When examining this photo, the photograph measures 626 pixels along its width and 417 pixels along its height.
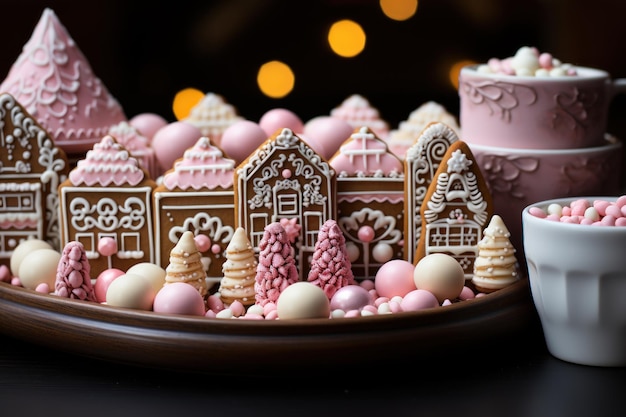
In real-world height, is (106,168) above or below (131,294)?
above

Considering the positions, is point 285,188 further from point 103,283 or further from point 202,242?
point 103,283

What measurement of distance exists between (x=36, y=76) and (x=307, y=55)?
1147 mm

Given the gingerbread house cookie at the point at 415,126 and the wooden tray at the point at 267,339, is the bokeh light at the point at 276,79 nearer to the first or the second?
the gingerbread house cookie at the point at 415,126

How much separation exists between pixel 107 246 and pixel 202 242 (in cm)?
12

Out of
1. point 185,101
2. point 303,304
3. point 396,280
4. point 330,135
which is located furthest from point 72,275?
point 185,101

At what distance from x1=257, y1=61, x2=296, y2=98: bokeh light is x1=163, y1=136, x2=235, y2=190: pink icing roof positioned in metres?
1.23

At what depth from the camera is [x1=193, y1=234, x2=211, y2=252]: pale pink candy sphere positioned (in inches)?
43.8

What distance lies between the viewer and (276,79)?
2346 mm

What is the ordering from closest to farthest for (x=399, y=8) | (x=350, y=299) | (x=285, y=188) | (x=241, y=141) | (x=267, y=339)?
(x=267, y=339) → (x=350, y=299) → (x=285, y=188) → (x=241, y=141) → (x=399, y=8)

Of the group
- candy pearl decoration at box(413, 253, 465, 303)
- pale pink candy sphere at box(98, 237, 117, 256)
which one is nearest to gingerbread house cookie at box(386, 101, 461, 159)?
candy pearl decoration at box(413, 253, 465, 303)

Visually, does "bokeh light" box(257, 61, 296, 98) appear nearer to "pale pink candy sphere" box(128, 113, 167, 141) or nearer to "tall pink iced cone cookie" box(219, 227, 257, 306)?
"pale pink candy sphere" box(128, 113, 167, 141)

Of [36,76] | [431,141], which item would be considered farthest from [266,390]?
[36,76]

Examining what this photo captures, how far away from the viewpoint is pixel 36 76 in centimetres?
128

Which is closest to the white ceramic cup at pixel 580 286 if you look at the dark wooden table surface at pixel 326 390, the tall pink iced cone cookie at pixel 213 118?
the dark wooden table surface at pixel 326 390
